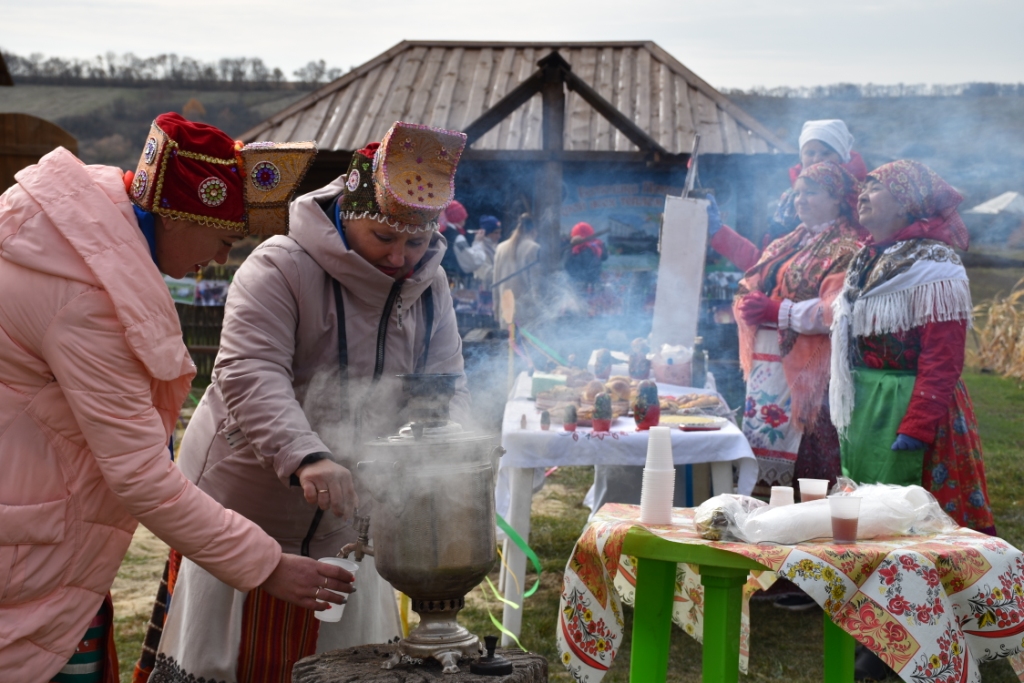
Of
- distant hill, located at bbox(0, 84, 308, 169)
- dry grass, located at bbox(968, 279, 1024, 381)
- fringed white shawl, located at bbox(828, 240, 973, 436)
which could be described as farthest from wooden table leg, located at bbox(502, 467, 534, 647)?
distant hill, located at bbox(0, 84, 308, 169)

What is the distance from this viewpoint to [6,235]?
171 centimetres

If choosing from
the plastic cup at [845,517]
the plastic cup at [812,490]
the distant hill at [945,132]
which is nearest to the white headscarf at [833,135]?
the plastic cup at [812,490]

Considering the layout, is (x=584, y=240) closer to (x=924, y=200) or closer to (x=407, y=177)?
(x=924, y=200)

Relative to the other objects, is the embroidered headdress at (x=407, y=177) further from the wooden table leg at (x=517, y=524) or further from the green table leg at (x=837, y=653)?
the wooden table leg at (x=517, y=524)

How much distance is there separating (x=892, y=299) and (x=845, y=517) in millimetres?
1750

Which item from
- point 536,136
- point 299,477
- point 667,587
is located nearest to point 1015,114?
point 536,136

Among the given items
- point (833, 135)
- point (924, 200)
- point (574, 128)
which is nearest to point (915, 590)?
point (924, 200)

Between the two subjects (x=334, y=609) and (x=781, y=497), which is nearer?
(x=334, y=609)

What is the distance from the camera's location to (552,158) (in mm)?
8492

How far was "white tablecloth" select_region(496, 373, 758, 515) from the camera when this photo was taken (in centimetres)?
439

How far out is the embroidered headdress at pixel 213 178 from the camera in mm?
1880

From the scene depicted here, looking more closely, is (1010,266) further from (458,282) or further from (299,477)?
(299,477)

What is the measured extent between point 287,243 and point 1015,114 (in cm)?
1244

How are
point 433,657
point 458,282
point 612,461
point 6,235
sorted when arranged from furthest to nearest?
1. point 458,282
2. point 612,461
3. point 433,657
4. point 6,235
